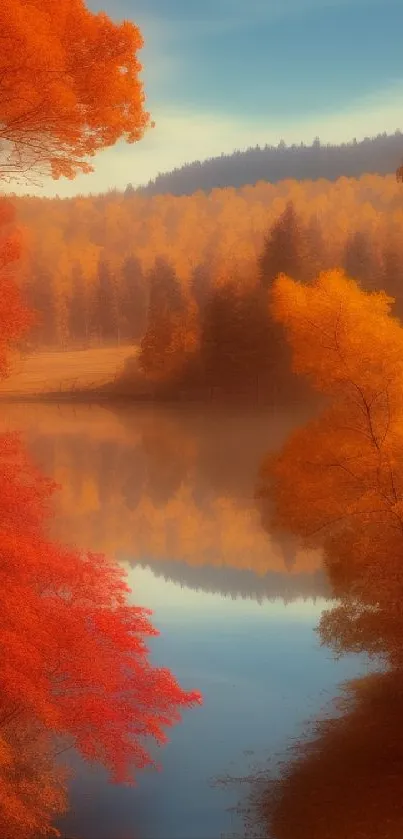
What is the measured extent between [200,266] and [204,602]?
63.3 meters

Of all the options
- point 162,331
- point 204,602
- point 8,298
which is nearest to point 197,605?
point 204,602

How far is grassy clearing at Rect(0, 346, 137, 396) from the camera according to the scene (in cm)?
8688

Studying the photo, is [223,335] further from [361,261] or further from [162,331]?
[361,261]

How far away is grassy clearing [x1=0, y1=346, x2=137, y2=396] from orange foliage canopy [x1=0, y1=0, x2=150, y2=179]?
69.8 m

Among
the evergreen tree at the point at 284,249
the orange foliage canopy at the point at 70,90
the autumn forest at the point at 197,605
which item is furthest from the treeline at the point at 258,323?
the orange foliage canopy at the point at 70,90

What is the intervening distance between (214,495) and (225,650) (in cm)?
2412

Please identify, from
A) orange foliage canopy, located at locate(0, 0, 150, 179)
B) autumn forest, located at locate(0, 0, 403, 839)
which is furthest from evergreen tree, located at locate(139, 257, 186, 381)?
orange foliage canopy, located at locate(0, 0, 150, 179)

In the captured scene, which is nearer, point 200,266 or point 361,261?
point 361,261

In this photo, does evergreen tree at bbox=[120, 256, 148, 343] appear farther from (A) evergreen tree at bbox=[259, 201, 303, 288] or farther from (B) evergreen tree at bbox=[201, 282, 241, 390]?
(A) evergreen tree at bbox=[259, 201, 303, 288]

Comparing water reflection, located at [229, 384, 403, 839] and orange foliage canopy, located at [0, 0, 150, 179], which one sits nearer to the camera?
orange foliage canopy, located at [0, 0, 150, 179]

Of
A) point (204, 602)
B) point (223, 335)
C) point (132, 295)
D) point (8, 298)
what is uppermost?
point (132, 295)

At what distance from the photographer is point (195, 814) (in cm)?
1373

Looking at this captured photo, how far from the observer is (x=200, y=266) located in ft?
286

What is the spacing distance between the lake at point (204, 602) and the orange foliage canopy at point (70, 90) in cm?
940
